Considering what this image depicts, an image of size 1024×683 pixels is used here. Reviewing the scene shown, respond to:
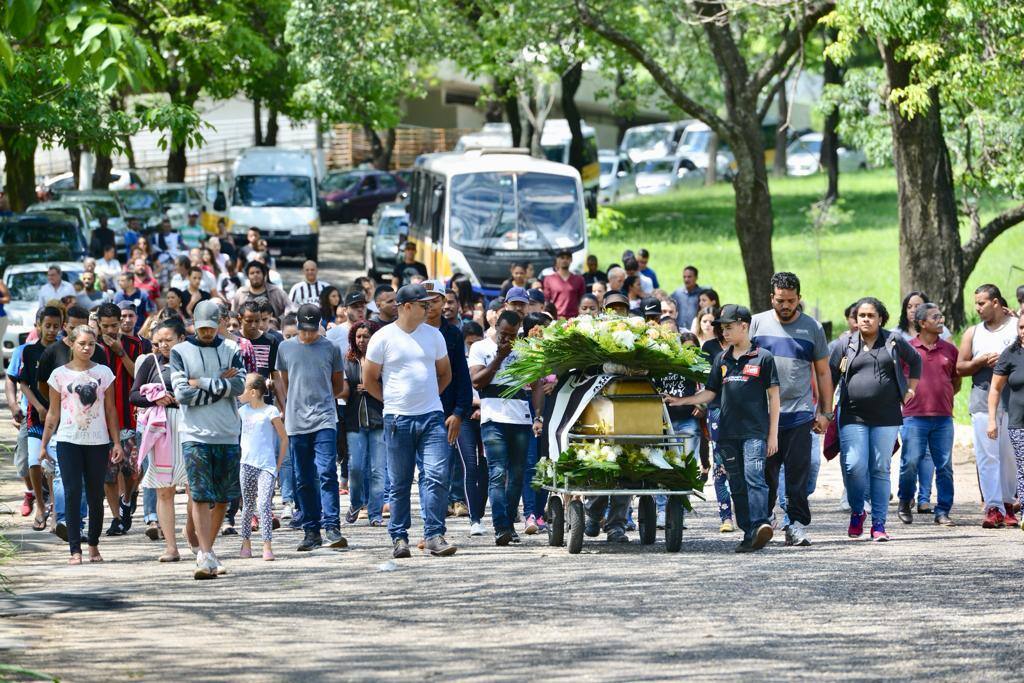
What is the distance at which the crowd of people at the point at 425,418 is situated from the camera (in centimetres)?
1181

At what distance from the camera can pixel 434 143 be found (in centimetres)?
6494

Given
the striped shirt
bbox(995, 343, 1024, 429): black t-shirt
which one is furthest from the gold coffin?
the striped shirt

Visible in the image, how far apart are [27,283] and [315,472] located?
48.6ft

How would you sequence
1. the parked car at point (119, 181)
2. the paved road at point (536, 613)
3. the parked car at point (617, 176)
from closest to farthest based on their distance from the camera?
the paved road at point (536, 613) → the parked car at point (119, 181) → the parked car at point (617, 176)

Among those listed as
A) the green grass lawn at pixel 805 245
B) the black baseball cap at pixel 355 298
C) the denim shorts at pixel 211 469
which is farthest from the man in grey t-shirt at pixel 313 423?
the green grass lawn at pixel 805 245

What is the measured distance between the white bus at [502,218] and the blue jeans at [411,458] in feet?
45.4

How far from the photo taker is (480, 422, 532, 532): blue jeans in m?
12.6

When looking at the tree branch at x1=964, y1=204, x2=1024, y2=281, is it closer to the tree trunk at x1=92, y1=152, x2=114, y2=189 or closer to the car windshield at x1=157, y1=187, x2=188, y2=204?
the car windshield at x1=157, y1=187, x2=188, y2=204

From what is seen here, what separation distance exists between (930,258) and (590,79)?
43.3m

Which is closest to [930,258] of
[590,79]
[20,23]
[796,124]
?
[20,23]

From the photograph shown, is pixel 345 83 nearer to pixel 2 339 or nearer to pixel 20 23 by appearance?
pixel 2 339

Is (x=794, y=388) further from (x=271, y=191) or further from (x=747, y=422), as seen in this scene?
(x=271, y=191)

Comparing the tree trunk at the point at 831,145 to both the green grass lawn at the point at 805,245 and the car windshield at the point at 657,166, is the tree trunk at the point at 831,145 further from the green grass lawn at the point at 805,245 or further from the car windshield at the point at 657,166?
the car windshield at the point at 657,166

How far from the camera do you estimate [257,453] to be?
12109 millimetres
